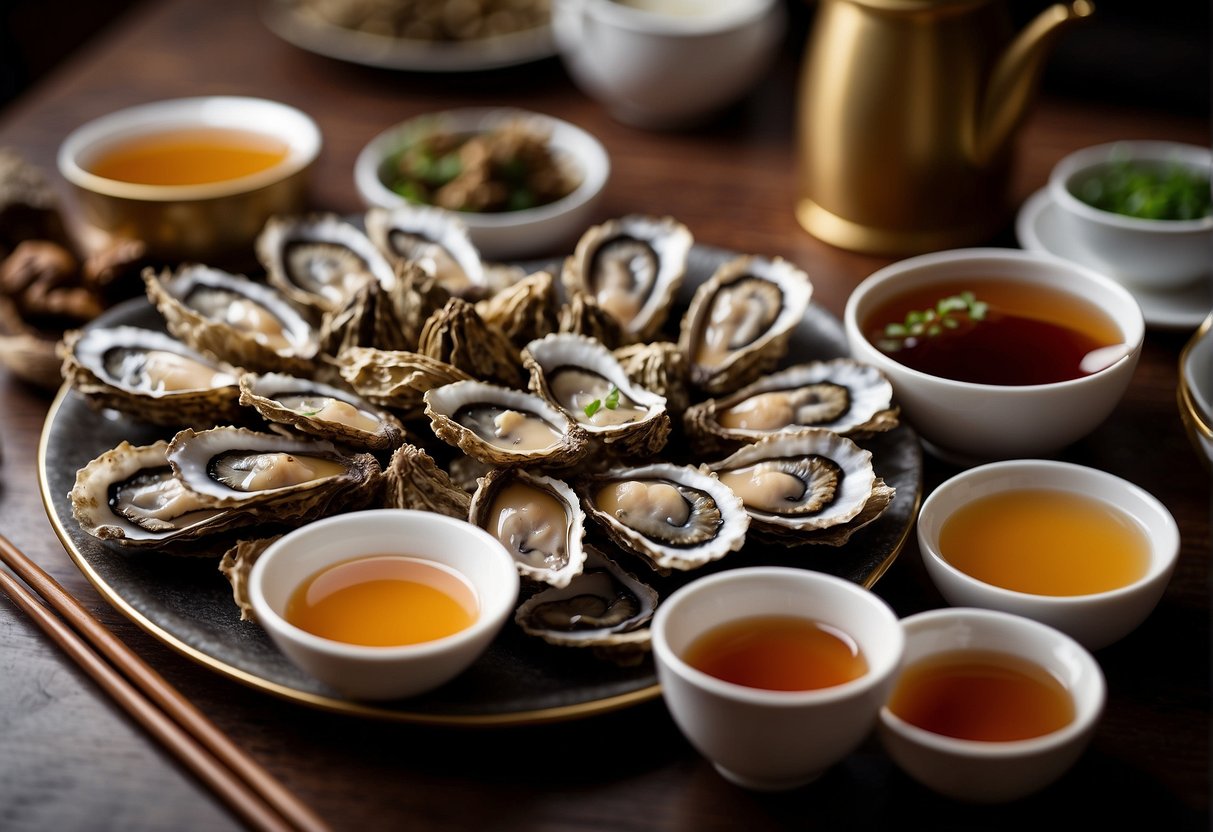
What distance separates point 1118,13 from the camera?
2.46m

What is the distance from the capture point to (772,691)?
1106 millimetres

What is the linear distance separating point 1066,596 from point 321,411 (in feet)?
2.89

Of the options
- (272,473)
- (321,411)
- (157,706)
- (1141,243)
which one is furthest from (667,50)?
(157,706)

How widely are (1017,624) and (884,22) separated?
1138 mm

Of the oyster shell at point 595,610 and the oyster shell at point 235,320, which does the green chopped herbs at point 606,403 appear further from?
the oyster shell at point 235,320

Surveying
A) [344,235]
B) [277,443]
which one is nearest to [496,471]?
[277,443]

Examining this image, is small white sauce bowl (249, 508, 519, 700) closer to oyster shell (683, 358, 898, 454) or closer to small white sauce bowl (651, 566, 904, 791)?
small white sauce bowl (651, 566, 904, 791)

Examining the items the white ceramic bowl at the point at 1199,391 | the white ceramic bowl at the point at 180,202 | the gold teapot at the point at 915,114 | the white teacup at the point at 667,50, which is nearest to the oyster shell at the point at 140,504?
the white ceramic bowl at the point at 180,202

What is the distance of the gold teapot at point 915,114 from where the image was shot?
1.90 metres

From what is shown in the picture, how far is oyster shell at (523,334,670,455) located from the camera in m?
1.40

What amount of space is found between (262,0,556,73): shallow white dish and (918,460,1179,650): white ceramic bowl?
64.2 inches

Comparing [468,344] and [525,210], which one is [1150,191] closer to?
[525,210]

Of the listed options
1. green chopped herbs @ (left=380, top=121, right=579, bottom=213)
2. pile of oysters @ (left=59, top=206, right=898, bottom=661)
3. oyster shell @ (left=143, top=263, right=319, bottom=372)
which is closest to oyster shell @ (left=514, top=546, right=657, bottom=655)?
pile of oysters @ (left=59, top=206, right=898, bottom=661)

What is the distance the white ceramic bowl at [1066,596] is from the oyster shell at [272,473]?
639 mm
